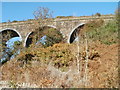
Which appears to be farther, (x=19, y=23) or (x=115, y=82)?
(x=19, y=23)

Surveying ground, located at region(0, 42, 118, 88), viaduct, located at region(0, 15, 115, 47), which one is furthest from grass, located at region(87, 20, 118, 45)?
viaduct, located at region(0, 15, 115, 47)

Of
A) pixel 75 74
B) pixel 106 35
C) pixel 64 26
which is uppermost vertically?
pixel 64 26

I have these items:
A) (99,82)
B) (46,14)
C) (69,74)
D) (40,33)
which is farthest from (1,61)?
(99,82)

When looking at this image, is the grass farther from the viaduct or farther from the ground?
the viaduct

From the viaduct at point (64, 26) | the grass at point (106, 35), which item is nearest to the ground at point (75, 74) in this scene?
the grass at point (106, 35)

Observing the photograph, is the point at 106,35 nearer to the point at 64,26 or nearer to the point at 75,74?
the point at 75,74

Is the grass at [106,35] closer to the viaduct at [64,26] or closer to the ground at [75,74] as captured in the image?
the ground at [75,74]

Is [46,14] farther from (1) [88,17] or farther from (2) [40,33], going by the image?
(1) [88,17]

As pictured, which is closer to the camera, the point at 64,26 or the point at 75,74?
the point at 75,74

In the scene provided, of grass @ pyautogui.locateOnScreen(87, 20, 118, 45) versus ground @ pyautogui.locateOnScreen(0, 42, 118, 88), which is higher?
grass @ pyautogui.locateOnScreen(87, 20, 118, 45)

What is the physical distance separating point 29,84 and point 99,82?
216 cm

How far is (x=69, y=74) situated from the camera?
581 cm

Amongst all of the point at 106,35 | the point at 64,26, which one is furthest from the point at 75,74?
the point at 64,26

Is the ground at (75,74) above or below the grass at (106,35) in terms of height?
below
